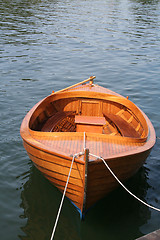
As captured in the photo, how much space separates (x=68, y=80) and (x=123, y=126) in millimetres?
7865

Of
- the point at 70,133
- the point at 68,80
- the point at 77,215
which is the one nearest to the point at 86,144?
the point at 70,133

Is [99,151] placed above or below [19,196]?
above

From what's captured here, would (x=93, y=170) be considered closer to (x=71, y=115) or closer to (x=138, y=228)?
(x=138, y=228)

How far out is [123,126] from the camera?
28.8 ft

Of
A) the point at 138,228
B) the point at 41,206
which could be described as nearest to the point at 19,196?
the point at 41,206

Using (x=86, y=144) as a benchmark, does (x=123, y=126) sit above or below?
below

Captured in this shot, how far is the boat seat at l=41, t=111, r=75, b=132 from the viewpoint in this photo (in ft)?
28.6

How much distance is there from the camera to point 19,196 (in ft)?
24.8

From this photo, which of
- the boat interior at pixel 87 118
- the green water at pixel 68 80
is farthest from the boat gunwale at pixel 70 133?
the green water at pixel 68 80

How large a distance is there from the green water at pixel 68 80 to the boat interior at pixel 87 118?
135 centimetres

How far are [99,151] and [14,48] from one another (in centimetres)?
1633

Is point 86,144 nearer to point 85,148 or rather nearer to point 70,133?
point 85,148

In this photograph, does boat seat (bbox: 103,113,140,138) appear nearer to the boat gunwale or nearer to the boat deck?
the boat gunwale

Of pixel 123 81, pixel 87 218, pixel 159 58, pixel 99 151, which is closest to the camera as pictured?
pixel 99 151
